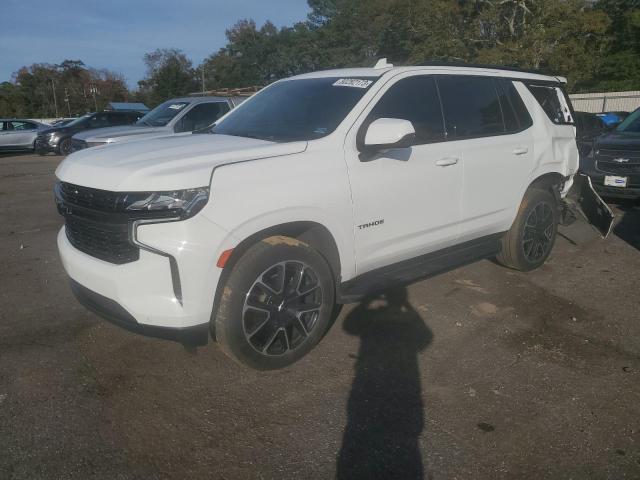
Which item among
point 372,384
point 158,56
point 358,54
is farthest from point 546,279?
point 158,56

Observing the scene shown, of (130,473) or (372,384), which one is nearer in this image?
(130,473)

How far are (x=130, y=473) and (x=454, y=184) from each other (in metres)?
2.98

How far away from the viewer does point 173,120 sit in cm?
1073

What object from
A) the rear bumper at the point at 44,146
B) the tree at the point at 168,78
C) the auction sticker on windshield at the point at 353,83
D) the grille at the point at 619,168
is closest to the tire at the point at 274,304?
the auction sticker on windshield at the point at 353,83

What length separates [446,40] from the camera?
33094 mm

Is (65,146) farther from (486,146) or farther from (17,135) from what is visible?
(486,146)

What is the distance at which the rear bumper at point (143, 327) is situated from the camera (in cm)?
287

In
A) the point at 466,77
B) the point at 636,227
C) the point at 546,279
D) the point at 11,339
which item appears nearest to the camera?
the point at 11,339

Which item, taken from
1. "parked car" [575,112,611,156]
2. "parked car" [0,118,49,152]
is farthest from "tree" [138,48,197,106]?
"parked car" [575,112,611,156]

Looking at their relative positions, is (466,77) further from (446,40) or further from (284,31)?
(284,31)

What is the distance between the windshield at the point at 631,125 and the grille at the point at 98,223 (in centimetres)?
869

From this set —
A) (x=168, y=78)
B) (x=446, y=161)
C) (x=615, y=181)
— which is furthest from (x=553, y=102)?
(x=168, y=78)

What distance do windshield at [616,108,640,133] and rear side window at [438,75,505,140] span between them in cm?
546

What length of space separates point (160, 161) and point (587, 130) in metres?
9.76
